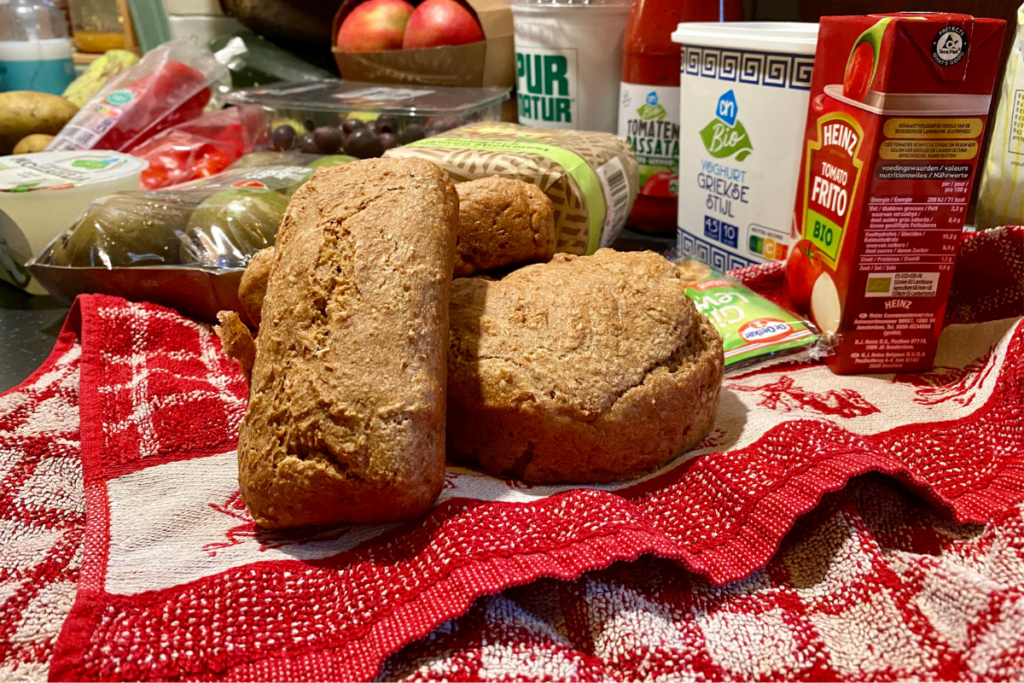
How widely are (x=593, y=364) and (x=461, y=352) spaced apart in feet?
0.40

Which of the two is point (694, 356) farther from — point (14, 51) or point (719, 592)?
point (14, 51)

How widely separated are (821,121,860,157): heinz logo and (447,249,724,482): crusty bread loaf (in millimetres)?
300

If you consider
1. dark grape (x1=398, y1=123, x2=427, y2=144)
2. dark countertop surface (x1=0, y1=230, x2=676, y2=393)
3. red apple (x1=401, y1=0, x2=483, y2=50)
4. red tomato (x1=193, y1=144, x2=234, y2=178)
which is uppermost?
red apple (x1=401, y1=0, x2=483, y2=50)

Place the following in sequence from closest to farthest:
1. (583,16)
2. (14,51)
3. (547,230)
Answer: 1. (547,230)
2. (583,16)
3. (14,51)

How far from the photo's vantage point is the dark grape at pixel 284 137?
1.61m

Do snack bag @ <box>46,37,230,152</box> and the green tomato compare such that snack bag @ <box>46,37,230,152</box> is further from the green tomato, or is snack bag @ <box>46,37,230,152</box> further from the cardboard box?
the green tomato

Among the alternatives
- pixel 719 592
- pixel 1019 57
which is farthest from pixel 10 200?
pixel 1019 57

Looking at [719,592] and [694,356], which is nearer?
[719,592]

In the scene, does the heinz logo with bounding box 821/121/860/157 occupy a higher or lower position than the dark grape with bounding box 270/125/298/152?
higher

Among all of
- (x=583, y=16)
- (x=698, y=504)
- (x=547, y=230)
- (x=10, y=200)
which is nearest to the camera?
(x=698, y=504)

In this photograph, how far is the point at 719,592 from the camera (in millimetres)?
559

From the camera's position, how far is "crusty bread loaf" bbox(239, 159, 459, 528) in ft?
1.83

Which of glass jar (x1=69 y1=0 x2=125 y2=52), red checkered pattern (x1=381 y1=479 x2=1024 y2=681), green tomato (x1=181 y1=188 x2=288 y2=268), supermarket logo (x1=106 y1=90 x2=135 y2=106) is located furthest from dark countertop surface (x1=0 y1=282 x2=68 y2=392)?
glass jar (x1=69 y1=0 x2=125 y2=52)

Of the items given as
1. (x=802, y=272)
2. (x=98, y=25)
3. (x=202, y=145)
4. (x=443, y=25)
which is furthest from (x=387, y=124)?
(x=98, y=25)
